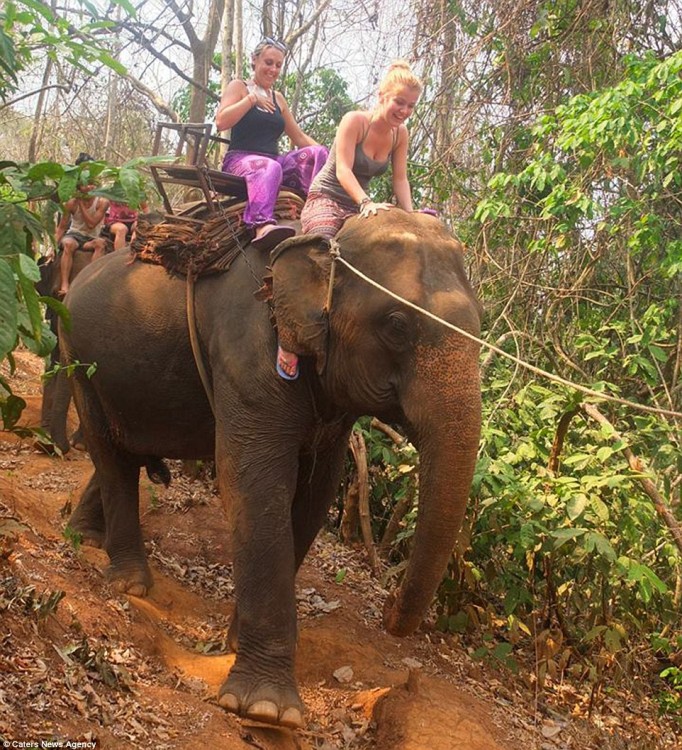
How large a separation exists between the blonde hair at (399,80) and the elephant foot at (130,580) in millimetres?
3170

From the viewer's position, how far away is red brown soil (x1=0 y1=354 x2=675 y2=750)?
3.72 meters

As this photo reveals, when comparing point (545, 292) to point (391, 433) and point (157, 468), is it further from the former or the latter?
point (157, 468)

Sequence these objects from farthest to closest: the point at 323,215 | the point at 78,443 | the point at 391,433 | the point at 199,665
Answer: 1. the point at 78,443
2. the point at 391,433
3. the point at 199,665
4. the point at 323,215

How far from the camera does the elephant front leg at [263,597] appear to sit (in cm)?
440

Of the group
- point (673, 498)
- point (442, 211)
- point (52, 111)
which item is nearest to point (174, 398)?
point (673, 498)

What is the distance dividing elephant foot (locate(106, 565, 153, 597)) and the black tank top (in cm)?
269

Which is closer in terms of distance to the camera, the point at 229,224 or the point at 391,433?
the point at 229,224

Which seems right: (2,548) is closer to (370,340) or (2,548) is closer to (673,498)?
(370,340)

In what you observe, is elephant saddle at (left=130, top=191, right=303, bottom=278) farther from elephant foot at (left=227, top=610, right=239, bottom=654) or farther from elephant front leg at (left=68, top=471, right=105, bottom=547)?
elephant foot at (left=227, top=610, right=239, bottom=654)

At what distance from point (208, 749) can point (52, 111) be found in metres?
14.8

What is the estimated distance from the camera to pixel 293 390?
4.75 m

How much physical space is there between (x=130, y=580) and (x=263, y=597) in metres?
1.51

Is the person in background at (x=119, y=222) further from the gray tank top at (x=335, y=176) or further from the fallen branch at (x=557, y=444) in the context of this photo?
the fallen branch at (x=557, y=444)

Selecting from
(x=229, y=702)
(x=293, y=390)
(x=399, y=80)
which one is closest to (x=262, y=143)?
(x=399, y=80)
